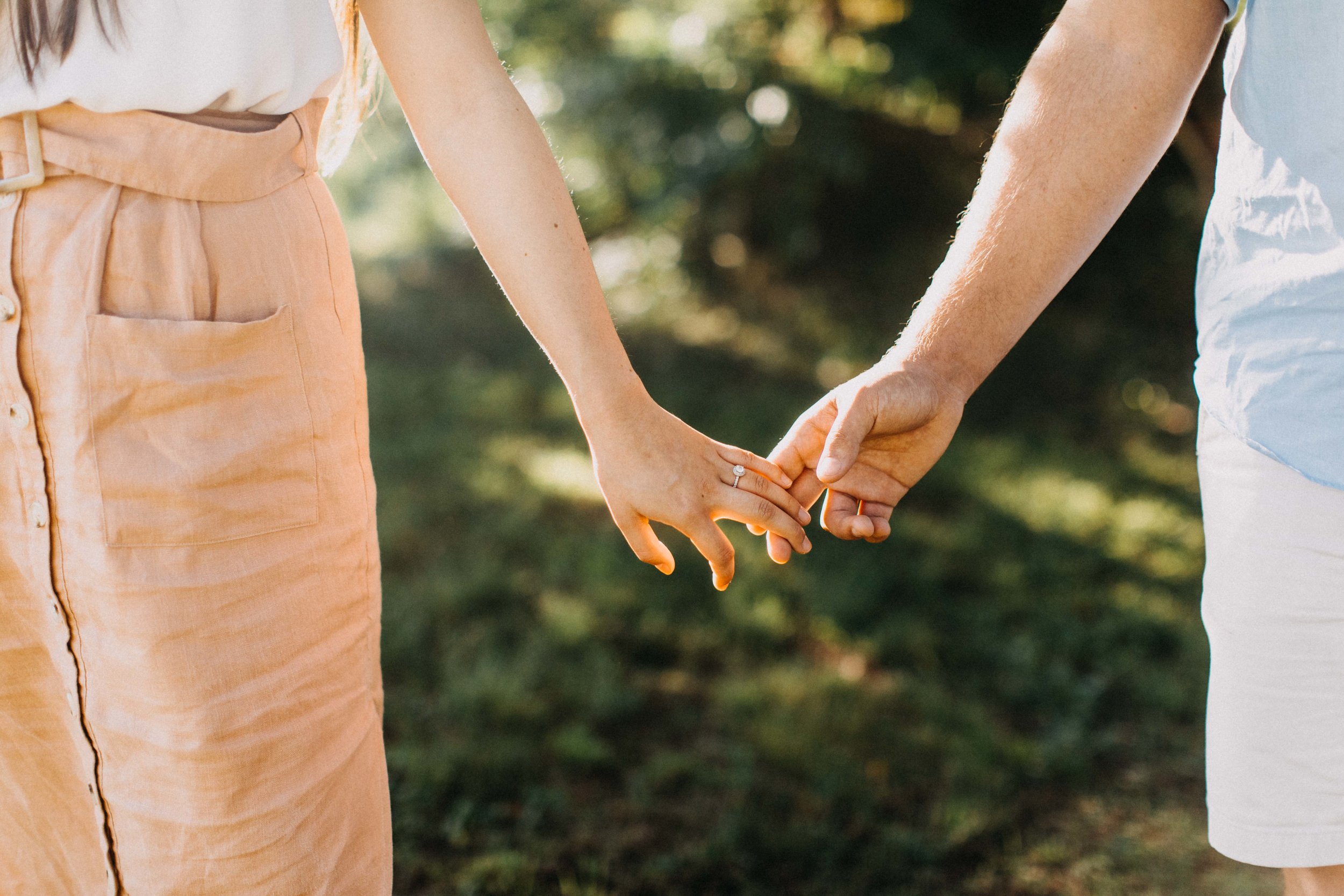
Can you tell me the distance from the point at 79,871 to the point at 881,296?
5.15 m

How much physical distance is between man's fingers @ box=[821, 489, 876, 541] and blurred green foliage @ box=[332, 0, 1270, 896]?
114cm

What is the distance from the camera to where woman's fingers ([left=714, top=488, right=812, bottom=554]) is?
5.15 ft

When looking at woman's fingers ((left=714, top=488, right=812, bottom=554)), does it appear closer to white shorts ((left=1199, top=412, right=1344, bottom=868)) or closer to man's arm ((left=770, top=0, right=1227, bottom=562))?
man's arm ((left=770, top=0, right=1227, bottom=562))

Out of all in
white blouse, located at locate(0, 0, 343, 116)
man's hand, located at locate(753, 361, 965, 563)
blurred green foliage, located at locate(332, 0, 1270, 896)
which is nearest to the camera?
white blouse, located at locate(0, 0, 343, 116)

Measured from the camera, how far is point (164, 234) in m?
1.12

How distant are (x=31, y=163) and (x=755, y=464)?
1.02 meters

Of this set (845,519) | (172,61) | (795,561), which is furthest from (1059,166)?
(795,561)

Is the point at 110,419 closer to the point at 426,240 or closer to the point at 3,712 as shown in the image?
the point at 3,712

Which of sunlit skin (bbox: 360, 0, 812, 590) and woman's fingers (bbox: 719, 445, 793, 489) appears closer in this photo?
sunlit skin (bbox: 360, 0, 812, 590)

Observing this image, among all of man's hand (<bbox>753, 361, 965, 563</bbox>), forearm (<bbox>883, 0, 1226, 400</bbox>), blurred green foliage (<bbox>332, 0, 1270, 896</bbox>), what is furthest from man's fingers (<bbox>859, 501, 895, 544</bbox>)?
blurred green foliage (<bbox>332, 0, 1270, 896</bbox>)

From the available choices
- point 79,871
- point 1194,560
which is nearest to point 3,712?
point 79,871

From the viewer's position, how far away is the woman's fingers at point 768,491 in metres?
1.60

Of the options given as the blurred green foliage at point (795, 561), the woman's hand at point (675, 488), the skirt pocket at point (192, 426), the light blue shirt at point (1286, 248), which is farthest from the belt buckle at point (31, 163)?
the blurred green foliage at point (795, 561)

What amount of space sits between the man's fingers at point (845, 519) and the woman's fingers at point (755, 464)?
0.27ft
